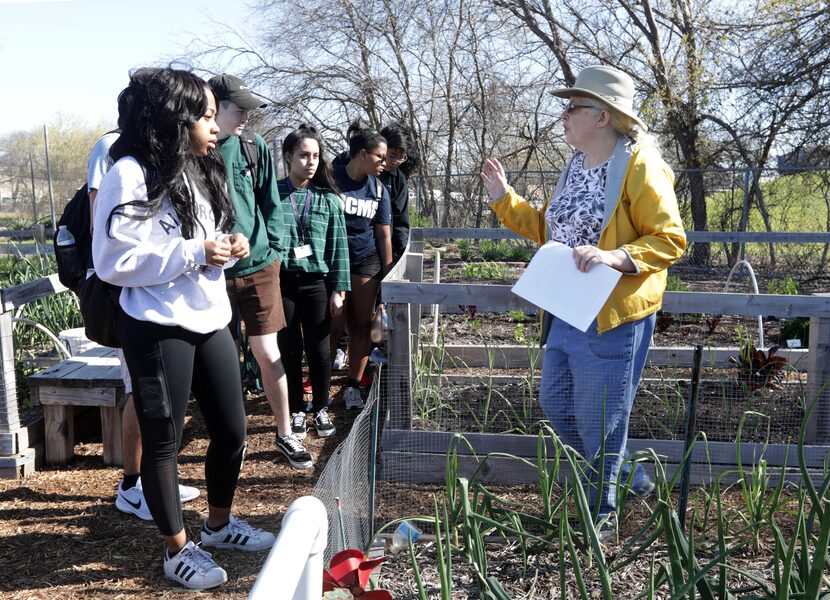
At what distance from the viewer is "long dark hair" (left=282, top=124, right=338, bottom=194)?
4.11 meters

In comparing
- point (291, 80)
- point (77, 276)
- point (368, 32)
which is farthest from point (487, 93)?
point (77, 276)

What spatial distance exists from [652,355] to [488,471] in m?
1.67

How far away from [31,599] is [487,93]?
15.8 m

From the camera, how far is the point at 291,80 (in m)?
17.4

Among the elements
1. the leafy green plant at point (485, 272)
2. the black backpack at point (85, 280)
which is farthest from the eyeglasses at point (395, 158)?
the leafy green plant at point (485, 272)

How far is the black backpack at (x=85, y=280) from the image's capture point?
8.75 ft

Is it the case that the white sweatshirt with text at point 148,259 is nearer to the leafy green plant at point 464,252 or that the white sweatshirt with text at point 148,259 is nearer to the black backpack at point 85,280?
the black backpack at point 85,280

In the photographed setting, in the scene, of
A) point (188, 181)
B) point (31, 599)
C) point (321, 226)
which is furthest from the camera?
point (321, 226)

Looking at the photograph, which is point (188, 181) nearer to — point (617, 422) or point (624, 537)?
point (617, 422)

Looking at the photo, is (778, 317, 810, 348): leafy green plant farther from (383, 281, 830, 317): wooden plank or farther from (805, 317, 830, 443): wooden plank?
(383, 281, 830, 317): wooden plank

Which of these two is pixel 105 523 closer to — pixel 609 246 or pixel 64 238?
pixel 64 238

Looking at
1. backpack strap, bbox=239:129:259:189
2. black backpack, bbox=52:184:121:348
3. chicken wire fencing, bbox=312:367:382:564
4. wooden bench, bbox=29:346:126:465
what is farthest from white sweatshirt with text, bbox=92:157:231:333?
wooden bench, bbox=29:346:126:465

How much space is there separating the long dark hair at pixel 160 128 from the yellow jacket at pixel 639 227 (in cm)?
133

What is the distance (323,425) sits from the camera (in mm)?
4246
